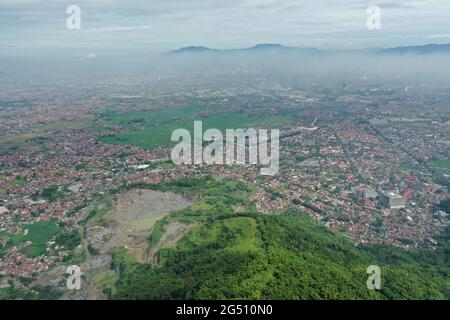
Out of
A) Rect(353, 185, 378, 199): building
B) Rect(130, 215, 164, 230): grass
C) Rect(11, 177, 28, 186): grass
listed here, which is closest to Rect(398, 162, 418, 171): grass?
Rect(353, 185, 378, 199): building

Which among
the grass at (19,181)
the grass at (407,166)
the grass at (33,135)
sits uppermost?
the grass at (33,135)

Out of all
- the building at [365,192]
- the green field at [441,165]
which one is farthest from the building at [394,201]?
the green field at [441,165]

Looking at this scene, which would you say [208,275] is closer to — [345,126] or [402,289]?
[402,289]

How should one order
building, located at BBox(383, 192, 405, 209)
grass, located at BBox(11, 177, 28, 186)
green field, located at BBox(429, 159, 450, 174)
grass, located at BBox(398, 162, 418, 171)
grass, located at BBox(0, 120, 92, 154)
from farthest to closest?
1. grass, located at BBox(0, 120, 92, 154)
2. grass, located at BBox(398, 162, 418, 171)
3. green field, located at BBox(429, 159, 450, 174)
4. grass, located at BBox(11, 177, 28, 186)
5. building, located at BBox(383, 192, 405, 209)

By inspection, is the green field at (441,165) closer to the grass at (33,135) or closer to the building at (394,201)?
the building at (394,201)

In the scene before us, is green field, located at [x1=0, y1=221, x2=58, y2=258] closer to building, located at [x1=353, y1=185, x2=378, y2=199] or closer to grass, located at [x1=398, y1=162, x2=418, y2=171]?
building, located at [x1=353, y1=185, x2=378, y2=199]
